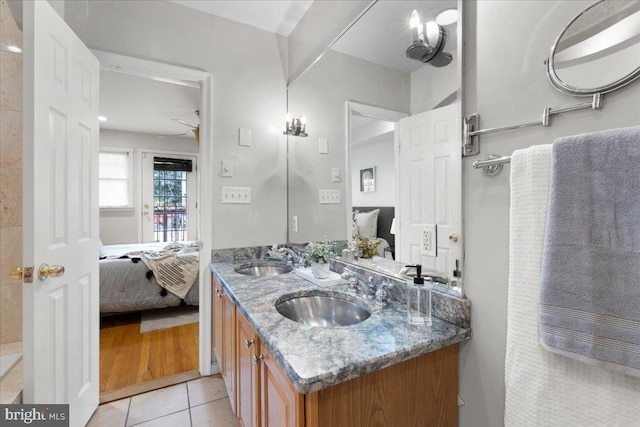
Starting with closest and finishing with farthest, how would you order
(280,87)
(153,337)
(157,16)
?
(157,16) → (280,87) → (153,337)

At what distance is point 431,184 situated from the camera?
1114mm

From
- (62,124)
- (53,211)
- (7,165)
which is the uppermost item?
(62,124)

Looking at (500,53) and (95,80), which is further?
(95,80)

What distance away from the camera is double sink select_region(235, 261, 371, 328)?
4.22 feet

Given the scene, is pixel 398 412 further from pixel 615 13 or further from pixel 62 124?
pixel 62 124

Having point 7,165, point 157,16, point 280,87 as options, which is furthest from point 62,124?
point 280,87

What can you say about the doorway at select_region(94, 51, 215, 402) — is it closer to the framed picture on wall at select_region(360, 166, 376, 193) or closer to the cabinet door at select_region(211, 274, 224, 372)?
the cabinet door at select_region(211, 274, 224, 372)

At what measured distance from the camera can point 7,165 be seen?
173 cm

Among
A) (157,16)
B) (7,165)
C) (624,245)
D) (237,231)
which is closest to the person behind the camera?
(624,245)

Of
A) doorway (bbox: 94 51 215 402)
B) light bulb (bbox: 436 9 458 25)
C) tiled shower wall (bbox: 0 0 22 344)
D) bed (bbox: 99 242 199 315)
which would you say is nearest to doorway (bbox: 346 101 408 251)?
light bulb (bbox: 436 9 458 25)

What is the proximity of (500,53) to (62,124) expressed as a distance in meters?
1.88

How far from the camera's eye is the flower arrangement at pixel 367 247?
1.48 metres

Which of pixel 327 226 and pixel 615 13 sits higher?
pixel 615 13

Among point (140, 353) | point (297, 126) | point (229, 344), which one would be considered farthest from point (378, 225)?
point (140, 353)
